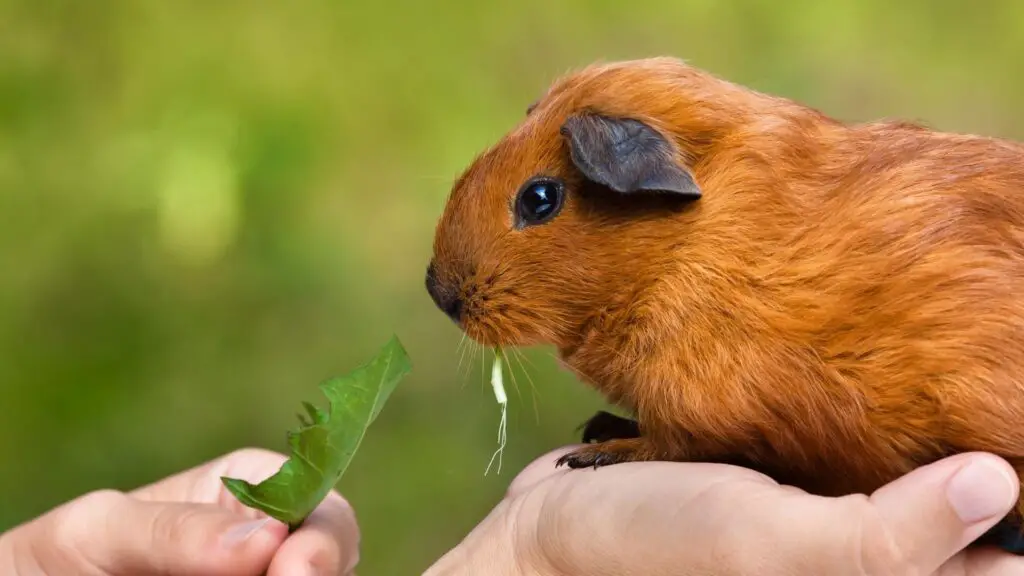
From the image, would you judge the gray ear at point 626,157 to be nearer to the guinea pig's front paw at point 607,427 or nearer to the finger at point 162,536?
the guinea pig's front paw at point 607,427

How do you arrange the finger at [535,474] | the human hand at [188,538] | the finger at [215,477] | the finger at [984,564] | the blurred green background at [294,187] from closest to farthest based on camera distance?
1. the finger at [984,564]
2. the human hand at [188,538]
3. the finger at [535,474]
4. the finger at [215,477]
5. the blurred green background at [294,187]

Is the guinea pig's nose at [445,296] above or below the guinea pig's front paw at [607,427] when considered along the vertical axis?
above

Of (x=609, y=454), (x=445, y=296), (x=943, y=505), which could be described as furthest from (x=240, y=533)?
(x=943, y=505)

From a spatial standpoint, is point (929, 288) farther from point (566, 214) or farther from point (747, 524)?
point (566, 214)

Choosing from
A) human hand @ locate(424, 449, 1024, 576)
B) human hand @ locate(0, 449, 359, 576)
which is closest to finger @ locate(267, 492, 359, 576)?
human hand @ locate(0, 449, 359, 576)

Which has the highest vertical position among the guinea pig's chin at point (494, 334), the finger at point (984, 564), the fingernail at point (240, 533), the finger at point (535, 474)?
the guinea pig's chin at point (494, 334)

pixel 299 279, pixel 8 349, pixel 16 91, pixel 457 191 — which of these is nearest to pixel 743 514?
pixel 457 191

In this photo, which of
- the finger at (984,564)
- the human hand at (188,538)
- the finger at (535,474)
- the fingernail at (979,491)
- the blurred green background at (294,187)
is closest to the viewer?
the fingernail at (979,491)

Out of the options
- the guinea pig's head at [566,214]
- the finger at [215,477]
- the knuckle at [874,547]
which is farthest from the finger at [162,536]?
the knuckle at [874,547]
